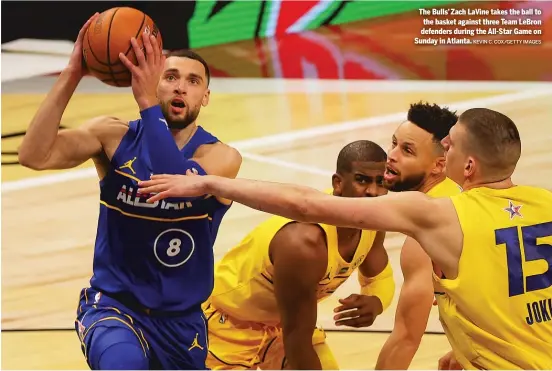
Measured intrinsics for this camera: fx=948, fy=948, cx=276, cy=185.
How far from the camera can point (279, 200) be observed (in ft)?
12.3

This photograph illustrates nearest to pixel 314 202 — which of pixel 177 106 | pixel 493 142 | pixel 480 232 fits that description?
pixel 480 232

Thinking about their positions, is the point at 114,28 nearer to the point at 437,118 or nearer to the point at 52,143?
the point at 52,143

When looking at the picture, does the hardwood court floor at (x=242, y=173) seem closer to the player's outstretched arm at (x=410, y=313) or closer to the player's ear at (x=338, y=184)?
the player's outstretched arm at (x=410, y=313)

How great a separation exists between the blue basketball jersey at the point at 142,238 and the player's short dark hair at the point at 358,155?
797mm

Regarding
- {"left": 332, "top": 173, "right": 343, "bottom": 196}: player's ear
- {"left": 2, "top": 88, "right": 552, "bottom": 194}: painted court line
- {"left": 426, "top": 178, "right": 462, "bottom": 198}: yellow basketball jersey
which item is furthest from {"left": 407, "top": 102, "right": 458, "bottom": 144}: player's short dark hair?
{"left": 2, "top": 88, "right": 552, "bottom": 194}: painted court line

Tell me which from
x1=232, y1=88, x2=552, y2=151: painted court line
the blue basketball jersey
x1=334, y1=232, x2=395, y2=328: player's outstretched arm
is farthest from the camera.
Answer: x1=232, y1=88, x2=552, y2=151: painted court line

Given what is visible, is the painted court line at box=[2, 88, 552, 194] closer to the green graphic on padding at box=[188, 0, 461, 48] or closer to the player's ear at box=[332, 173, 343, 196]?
the green graphic on padding at box=[188, 0, 461, 48]

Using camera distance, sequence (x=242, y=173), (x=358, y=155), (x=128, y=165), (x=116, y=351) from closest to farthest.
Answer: (x=116, y=351), (x=128, y=165), (x=358, y=155), (x=242, y=173)

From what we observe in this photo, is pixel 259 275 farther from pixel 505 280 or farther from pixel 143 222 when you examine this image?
pixel 505 280

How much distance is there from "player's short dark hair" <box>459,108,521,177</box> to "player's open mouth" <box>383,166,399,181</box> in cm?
127

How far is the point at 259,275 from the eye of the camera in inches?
206

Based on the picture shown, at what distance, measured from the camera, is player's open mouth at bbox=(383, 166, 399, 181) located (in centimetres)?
512

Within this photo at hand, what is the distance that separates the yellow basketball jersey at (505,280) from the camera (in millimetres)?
3719

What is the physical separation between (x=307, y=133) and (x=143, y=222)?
19.5ft
